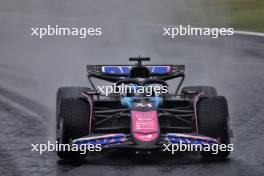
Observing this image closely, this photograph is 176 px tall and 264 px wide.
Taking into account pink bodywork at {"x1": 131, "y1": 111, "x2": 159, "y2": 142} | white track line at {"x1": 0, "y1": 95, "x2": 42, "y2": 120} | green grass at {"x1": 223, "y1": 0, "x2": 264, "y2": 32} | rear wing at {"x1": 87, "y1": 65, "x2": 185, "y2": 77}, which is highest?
green grass at {"x1": 223, "y1": 0, "x2": 264, "y2": 32}

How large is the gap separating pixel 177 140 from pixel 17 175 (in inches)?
73.0

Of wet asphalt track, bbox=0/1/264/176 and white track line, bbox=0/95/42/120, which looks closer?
wet asphalt track, bbox=0/1/264/176

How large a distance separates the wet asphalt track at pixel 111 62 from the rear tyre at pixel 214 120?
229 mm

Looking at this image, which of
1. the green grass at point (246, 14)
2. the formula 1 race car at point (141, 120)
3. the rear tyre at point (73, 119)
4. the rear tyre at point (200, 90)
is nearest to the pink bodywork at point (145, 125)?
the formula 1 race car at point (141, 120)

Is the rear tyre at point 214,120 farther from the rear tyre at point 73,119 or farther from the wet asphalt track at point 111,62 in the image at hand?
the rear tyre at point 73,119

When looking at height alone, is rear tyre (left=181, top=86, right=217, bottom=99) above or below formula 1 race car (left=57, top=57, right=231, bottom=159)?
above

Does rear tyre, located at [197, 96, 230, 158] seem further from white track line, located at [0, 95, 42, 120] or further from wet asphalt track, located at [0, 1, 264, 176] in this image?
white track line, located at [0, 95, 42, 120]

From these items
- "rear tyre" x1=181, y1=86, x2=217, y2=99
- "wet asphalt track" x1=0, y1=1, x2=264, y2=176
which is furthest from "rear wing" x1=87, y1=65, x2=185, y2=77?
"wet asphalt track" x1=0, y1=1, x2=264, y2=176

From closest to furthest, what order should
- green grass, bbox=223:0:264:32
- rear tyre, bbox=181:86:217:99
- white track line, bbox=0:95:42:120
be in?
1. rear tyre, bbox=181:86:217:99
2. white track line, bbox=0:95:42:120
3. green grass, bbox=223:0:264:32

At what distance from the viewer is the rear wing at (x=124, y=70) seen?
1288cm

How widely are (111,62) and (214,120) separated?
30.0 feet

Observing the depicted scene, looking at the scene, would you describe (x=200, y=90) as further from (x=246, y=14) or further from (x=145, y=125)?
(x=246, y=14)

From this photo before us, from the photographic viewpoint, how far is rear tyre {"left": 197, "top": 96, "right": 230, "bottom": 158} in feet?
36.5

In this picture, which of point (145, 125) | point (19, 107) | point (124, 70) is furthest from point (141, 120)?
point (19, 107)
